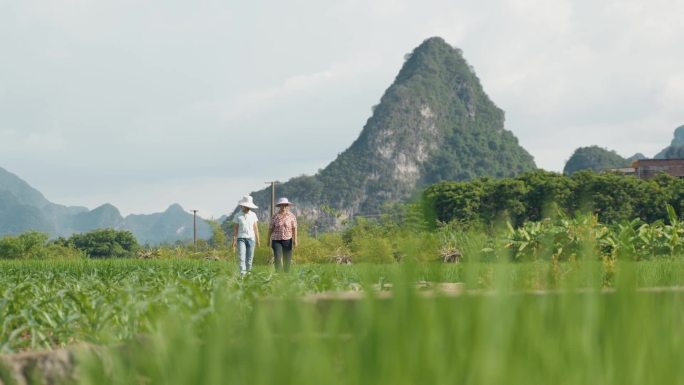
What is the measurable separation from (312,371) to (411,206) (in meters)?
0.44

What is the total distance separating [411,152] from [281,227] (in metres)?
144

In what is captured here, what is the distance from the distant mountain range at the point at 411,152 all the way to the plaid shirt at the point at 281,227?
135764 mm

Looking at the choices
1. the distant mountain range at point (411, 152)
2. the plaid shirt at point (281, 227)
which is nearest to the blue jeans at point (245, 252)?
the plaid shirt at point (281, 227)

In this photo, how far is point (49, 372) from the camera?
2717mm

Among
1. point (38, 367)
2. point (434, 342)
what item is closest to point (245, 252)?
point (38, 367)

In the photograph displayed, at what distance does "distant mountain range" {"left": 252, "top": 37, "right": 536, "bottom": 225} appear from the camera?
154 m

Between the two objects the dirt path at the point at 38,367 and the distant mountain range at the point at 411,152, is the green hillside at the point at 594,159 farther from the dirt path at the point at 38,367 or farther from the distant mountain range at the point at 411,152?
the dirt path at the point at 38,367

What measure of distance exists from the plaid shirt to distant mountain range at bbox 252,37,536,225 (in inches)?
5345

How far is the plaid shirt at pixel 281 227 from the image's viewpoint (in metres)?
14.0

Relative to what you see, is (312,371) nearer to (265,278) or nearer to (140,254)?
(265,278)

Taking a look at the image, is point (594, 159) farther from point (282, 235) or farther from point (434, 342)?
point (434, 342)

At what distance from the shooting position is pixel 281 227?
13977 millimetres

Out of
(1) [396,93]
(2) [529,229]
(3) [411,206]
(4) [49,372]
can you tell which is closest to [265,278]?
(4) [49,372]

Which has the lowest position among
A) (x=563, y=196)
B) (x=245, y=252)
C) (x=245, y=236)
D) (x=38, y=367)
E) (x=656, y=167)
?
(x=38, y=367)
